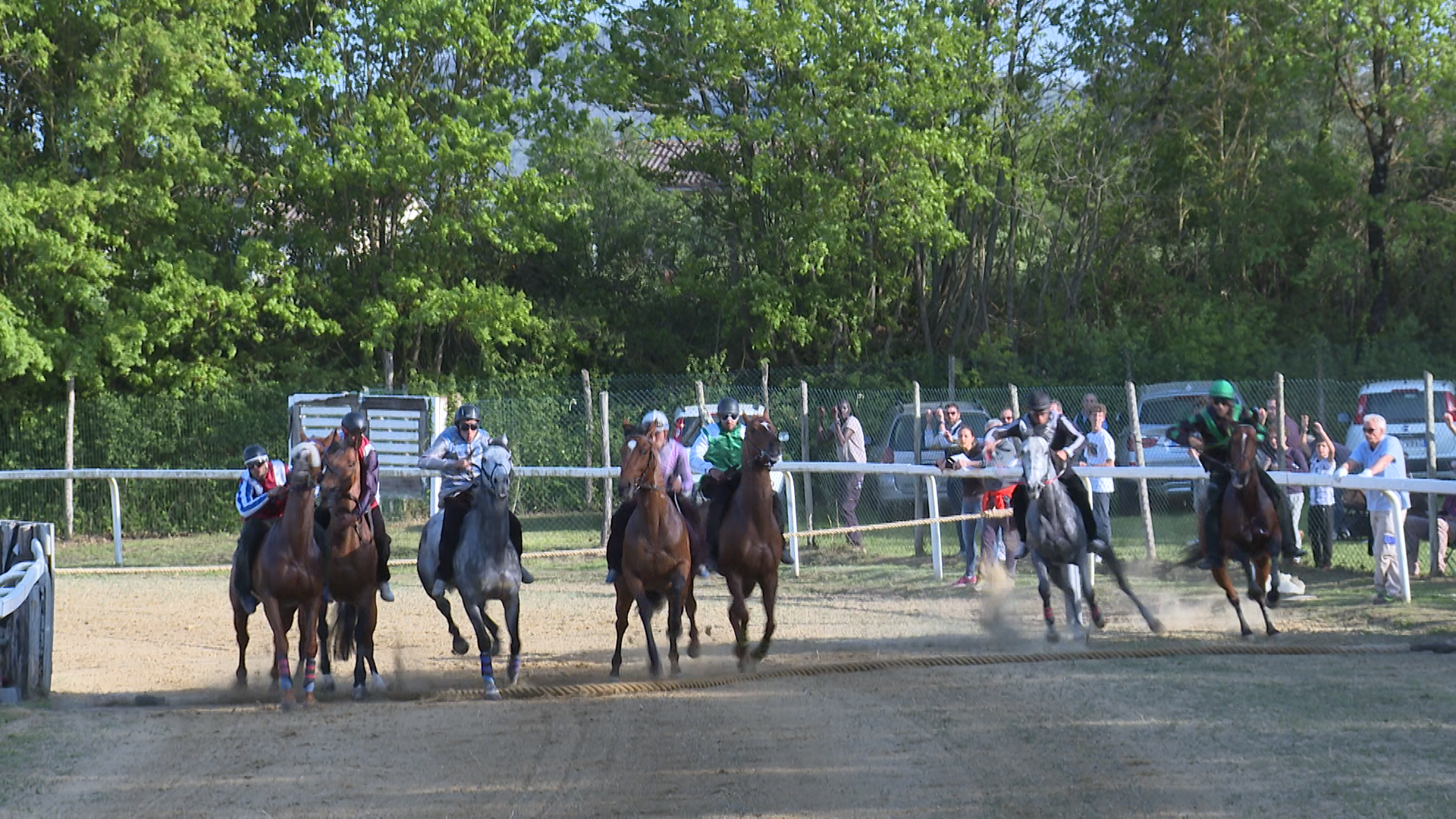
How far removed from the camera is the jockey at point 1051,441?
13133 mm

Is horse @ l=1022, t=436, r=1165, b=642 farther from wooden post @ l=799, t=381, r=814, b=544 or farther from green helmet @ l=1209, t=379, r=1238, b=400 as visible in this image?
wooden post @ l=799, t=381, r=814, b=544

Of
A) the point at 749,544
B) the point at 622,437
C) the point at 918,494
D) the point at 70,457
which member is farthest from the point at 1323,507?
the point at 70,457

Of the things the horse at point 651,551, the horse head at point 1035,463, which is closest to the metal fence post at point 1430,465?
the horse head at point 1035,463

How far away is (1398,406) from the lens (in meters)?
21.3

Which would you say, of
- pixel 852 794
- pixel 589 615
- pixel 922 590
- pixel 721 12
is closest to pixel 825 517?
pixel 922 590

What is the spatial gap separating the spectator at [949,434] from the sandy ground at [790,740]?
13.6ft

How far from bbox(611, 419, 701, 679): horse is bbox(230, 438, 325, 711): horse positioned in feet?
7.21

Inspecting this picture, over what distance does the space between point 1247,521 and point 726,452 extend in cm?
428

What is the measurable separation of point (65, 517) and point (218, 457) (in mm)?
2577

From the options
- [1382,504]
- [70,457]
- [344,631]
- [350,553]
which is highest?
[70,457]

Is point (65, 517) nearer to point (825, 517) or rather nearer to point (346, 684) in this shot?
point (825, 517)

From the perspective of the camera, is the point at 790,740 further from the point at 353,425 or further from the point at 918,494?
the point at 918,494

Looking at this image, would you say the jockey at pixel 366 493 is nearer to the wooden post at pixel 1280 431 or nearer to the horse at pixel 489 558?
the horse at pixel 489 558

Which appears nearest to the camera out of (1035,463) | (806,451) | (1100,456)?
(1035,463)
